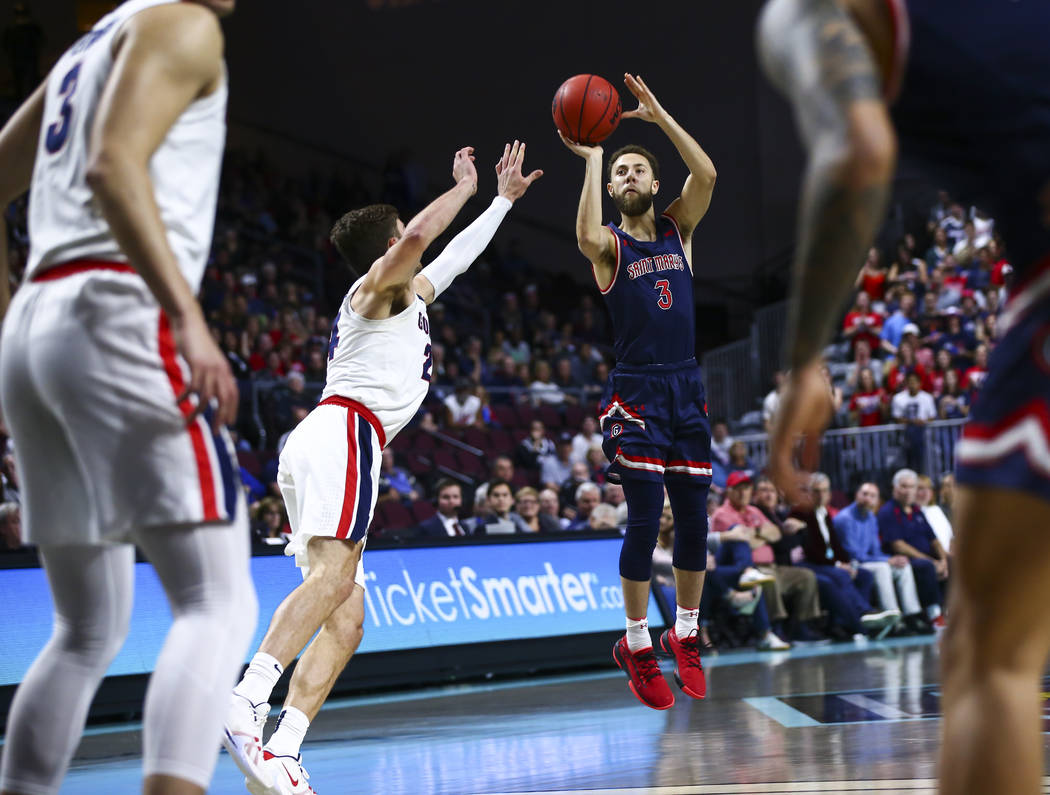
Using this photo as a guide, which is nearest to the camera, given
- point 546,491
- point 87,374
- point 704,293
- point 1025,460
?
point 1025,460

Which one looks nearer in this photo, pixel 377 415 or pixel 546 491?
pixel 377 415

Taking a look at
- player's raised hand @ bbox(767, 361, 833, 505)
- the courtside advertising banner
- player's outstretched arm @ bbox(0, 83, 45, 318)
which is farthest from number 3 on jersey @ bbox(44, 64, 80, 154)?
the courtside advertising banner

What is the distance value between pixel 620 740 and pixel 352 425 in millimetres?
2019

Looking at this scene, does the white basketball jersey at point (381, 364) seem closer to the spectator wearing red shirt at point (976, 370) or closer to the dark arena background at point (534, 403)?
the dark arena background at point (534, 403)

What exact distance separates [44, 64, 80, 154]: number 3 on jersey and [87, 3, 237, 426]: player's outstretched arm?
0.16m

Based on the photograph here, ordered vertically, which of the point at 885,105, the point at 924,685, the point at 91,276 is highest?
the point at 885,105

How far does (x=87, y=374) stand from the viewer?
210cm

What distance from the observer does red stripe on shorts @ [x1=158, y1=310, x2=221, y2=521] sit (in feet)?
6.97

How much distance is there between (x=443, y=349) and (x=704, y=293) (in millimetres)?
6540

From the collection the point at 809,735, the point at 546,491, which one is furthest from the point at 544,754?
the point at 546,491

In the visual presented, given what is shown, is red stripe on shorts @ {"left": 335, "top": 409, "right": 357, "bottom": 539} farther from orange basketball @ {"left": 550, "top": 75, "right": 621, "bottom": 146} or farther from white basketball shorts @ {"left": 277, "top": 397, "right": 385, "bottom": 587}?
orange basketball @ {"left": 550, "top": 75, "right": 621, "bottom": 146}

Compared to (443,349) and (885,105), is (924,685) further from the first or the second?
(443,349)

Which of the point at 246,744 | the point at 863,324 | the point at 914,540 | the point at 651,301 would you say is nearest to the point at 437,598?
the point at 651,301

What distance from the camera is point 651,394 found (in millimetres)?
5543
